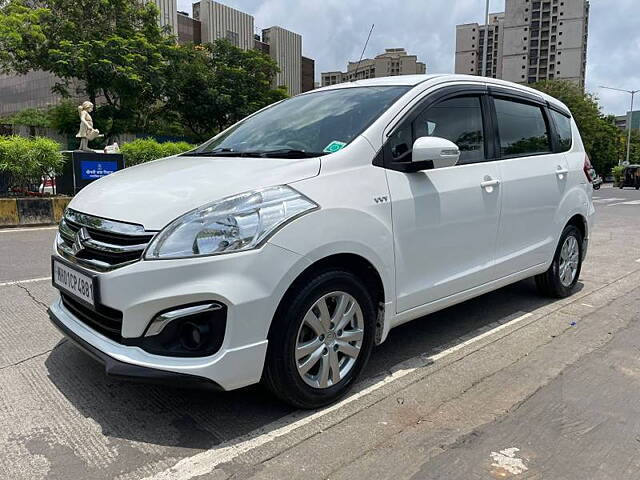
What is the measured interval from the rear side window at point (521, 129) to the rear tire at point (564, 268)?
885 millimetres

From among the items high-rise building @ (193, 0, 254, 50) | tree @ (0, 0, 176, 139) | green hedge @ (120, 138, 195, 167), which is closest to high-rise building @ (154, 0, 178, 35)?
high-rise building @ (193, 0, 254, 50)

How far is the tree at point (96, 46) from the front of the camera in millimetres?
24969

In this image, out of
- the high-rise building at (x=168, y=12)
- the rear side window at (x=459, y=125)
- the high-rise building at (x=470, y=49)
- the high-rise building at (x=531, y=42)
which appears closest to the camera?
the rear side window at (x=459, y=125)

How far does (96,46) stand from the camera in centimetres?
2561

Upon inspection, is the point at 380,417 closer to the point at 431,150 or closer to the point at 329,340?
the point at 329,340

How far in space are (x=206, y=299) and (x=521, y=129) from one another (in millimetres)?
3095

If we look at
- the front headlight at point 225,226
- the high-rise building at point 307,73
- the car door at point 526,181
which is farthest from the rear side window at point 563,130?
the high-rise building at point 307,73

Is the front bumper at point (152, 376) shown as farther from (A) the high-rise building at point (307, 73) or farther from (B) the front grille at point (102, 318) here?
(A) the high-rise building at point (307, 73)

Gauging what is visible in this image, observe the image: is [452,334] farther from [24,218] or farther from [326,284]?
[24,218]

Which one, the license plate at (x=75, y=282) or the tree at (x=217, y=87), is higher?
the tree at (x=217, y=87)

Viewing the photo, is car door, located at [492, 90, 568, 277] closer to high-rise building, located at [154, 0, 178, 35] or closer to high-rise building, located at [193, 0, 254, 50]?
high-rise building, located at [154, 0, 178, 35]

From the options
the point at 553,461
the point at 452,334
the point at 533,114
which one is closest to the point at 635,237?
the point at 533,114

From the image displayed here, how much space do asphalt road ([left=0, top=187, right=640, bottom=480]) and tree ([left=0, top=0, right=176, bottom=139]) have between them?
981 inches

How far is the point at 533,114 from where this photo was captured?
4500 mm
